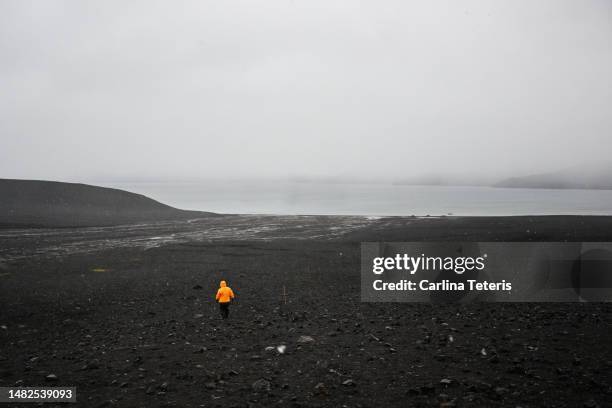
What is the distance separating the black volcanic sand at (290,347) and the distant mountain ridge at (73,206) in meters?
37.6

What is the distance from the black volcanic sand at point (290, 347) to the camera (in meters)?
7.55

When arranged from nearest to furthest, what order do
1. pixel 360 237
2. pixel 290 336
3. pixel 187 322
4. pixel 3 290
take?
pixel 290 336
pixel 187 322
pixel 3 290
pixel 360 237

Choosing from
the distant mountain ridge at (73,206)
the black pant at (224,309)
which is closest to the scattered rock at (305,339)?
the black pant at (224,309)

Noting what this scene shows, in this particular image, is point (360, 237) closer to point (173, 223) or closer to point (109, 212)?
point (173, 223)

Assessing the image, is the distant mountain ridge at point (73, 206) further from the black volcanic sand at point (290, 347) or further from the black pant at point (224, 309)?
the black pant at point (224, 309)

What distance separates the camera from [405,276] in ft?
61.6

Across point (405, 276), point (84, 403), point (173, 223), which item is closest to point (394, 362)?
point (84, 403)

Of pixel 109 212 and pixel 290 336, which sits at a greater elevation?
pixel 109 212

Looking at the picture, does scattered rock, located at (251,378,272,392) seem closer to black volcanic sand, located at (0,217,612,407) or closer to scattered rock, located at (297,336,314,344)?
black volcanic sand, located at (0,217,612,407)

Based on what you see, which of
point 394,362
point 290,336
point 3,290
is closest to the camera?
point 394,362

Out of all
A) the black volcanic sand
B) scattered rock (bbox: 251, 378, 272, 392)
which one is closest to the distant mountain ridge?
the black volcanic sand

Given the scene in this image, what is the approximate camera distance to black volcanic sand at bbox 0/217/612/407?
Answer: 755cm

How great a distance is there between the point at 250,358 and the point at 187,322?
12.9 feet

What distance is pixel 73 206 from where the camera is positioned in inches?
2477
